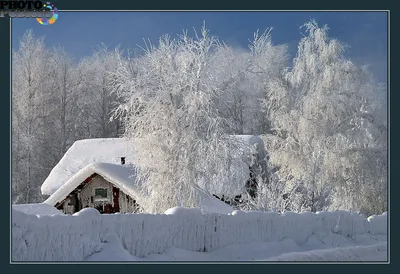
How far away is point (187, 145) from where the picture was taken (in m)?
18.0

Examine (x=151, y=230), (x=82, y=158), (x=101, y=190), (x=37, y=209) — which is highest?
(x=82, y=158)

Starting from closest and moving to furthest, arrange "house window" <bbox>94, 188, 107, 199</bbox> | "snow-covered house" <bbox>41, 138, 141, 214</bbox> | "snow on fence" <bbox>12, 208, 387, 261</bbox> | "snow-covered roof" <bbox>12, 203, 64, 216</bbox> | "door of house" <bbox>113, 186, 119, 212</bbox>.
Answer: "snow on fence" <bbox>12, 208, 387, 261</bbox> → "snow-covered roof" <bbox>12, 203, 64, 216</bbox> → "snow-covered house" <bbox>41, 138, 141, 214</bbox> → "door of house" <bbox>113, 186, 119, 212</bbox> → "house window" <bbox>94, 188, 107, 199</bbox>

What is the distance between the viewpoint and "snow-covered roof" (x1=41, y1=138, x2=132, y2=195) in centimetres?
2445

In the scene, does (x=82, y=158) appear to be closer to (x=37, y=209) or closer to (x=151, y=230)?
(x=37, y=209)

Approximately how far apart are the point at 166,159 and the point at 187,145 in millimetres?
683

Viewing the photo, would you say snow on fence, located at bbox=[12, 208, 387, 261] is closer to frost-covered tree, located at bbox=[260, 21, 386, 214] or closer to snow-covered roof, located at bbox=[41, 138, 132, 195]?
frost-covered tree, located at bbox=[260, 21, 386, 214]

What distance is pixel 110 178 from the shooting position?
20.5 metres

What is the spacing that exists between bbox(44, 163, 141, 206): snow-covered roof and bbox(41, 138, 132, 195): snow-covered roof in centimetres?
285

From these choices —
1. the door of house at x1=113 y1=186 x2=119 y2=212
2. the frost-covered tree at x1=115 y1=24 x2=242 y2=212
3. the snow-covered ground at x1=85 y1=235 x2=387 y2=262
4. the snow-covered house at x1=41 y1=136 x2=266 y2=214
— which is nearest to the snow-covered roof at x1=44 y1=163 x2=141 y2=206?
the snow-covered house at x1=41 y1=136 x2=266 y2=214

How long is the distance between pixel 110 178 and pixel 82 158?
554cm

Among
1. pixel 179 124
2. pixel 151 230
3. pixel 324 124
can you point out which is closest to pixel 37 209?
pixel 179 124

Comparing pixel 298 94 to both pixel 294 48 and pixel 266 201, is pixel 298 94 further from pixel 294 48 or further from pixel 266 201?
pixel 266 201

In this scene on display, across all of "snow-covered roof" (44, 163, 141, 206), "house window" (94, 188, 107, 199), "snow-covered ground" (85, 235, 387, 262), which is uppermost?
"snow-covered roof" (44, 163, 141, 206)

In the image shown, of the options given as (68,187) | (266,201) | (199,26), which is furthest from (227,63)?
(68,187)
